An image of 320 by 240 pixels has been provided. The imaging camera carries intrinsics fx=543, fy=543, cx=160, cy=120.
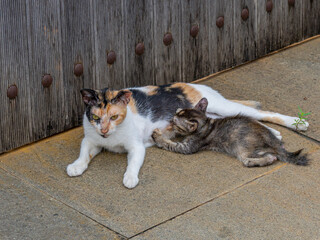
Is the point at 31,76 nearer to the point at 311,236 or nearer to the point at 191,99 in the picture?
the point at 191,99

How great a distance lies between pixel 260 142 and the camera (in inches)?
193

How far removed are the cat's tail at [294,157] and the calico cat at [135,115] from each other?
1.16ft

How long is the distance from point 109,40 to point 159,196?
75.9 inches

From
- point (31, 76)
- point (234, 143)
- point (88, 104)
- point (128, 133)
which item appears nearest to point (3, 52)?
point (31, 76)

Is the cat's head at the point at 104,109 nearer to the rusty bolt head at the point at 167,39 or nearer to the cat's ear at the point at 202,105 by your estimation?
the cat's ear at the point at 202,105

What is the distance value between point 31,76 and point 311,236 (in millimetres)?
2848

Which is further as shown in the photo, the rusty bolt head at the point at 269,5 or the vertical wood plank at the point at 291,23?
the vertical wood plank at the point at 291,23

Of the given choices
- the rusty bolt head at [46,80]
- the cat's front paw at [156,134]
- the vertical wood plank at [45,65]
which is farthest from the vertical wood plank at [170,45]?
the rusty bolt head at [46,80]

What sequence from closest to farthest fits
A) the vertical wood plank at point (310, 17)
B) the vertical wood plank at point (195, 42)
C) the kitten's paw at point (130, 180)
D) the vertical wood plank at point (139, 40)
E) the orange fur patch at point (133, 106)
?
the kitten's paw at point (130, 180) → the orange fur patch at point (133, 106) → the vertical wood plank at point (139, 40) → the vertical wood plank at point (195, 42) → the vertical wood plank at point (310, 17)

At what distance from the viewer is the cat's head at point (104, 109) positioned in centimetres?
470

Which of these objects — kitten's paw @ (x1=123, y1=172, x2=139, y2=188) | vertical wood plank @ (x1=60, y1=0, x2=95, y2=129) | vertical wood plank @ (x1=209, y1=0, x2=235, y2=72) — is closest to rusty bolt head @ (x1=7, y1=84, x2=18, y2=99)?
vertical wood plank @ (x1=60, y1=0, x2=95, y2=129)

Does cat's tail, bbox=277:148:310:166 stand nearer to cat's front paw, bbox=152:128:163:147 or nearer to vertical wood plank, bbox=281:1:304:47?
cat's front paw, bbox=152:128:163:147

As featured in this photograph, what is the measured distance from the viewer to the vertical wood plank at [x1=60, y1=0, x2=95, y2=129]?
5.18 m

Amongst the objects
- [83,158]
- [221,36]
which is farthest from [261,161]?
[221,36]
